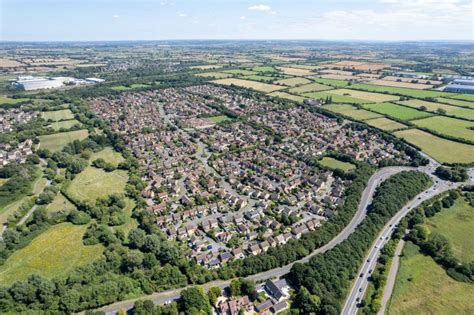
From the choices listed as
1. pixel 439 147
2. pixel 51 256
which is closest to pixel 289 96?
pixel 439 147

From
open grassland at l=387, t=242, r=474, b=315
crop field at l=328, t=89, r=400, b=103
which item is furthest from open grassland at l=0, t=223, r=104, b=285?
crop field at l=328, t=89, r=400, b=103

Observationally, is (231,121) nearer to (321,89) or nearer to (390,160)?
(390,160)

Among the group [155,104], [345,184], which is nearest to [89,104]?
[155,104]

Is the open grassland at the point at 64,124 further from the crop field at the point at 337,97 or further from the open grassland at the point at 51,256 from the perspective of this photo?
the crop field at the point at 337,97

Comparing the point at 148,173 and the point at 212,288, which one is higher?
the point at 148,173

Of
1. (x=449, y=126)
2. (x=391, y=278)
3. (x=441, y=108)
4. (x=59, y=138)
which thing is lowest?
(x=391, y=278)

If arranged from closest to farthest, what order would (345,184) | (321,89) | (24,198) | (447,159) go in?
(24,198) → (345,184) → (447,159) → (321,89)

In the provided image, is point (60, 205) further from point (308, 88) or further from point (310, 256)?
point (308, 88)
